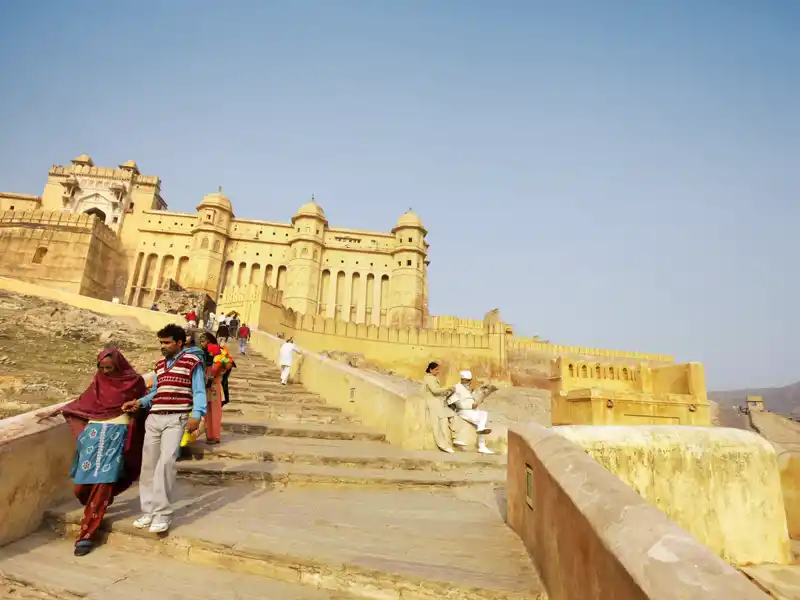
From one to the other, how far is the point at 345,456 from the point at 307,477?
2.04 feet

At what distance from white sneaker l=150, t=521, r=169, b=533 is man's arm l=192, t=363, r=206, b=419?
727mm

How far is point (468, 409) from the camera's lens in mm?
6254

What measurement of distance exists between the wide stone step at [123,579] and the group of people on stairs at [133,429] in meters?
0.18

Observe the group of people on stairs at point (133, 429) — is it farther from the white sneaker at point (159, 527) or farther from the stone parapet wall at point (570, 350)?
the stone parapet wall at point (570, 350)

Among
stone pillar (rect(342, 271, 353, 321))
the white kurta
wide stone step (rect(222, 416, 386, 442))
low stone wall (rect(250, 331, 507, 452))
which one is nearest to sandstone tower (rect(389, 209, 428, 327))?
stone pillar (rect(342, 271, 353, 321))

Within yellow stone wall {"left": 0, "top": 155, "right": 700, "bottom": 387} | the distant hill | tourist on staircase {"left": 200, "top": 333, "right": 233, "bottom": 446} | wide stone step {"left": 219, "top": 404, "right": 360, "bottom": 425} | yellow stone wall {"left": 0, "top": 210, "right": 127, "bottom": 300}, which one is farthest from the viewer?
the distant hill

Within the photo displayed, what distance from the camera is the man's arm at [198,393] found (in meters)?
3.32

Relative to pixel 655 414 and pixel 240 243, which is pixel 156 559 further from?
pixel 240 243

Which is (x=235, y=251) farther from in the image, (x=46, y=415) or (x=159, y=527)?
(x=159, y=527)

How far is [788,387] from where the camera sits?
170m

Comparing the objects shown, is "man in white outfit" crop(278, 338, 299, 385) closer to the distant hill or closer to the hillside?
the hillside

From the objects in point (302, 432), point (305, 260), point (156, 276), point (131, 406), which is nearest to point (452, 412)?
point (302, 432)

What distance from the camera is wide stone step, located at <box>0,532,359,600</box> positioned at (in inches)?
92.7

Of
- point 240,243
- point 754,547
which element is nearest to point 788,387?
point 240,243
